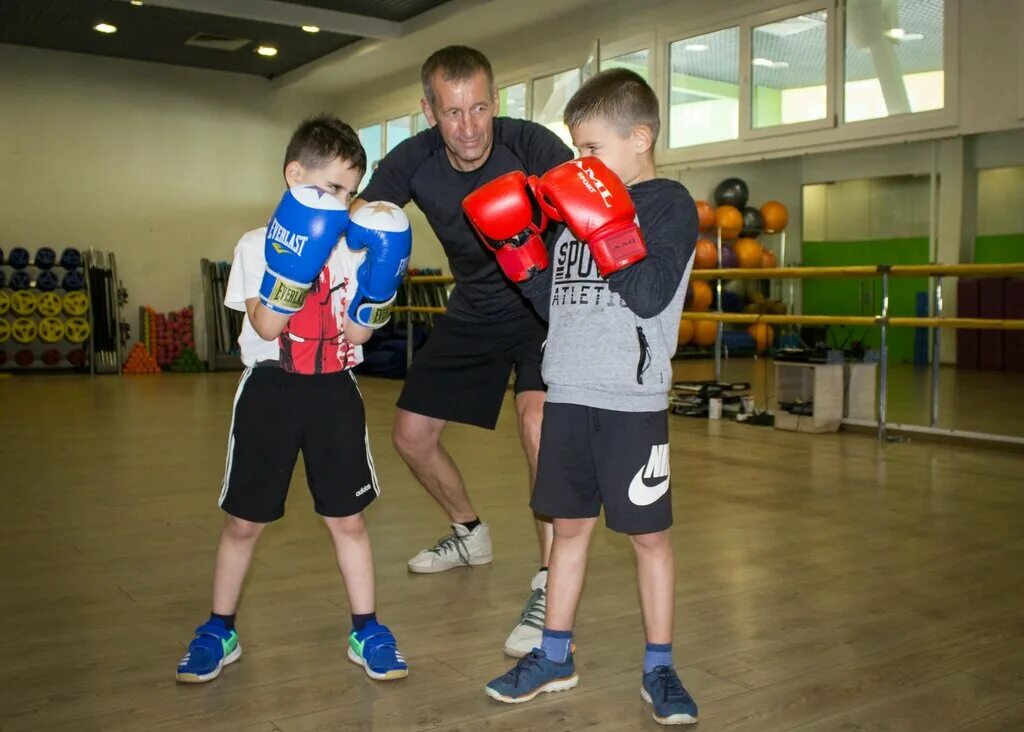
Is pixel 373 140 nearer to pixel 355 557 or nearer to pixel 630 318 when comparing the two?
pixel 355 557

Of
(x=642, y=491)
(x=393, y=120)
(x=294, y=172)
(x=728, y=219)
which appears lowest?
(x=642, y=491)

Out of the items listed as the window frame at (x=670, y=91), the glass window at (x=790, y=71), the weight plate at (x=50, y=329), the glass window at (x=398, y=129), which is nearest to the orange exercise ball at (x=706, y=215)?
the window frame at (x=670, y=91)

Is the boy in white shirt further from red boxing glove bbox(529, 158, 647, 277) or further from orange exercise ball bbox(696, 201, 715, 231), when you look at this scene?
orange exercise ball bbox(696, 201, 715, 231)

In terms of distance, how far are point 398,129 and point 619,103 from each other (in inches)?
425

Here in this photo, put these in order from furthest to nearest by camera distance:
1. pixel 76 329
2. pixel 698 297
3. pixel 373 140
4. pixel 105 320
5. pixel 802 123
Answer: pixel 373 140 → pixel 105 320 → pixel 76 329 → pixel 698 297 → pixel 802 123

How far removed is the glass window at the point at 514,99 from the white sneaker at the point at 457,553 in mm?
8003

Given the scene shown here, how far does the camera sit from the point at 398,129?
12188mm

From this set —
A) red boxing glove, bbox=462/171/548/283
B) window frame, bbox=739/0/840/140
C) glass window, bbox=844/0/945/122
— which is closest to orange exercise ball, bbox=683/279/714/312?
window frame, bbox=739/0/840/140

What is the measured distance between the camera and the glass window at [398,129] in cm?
1195

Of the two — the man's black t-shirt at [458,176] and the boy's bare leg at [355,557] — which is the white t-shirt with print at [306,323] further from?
the man's black t-shirt at [458,176]

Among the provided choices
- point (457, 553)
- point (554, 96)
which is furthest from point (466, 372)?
point (554, 96)

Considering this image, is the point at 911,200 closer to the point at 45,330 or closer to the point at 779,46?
the point at 779,46

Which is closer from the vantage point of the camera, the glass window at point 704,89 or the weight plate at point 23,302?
the glass window at point 704,89

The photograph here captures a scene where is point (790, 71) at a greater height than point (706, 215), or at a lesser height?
greater
